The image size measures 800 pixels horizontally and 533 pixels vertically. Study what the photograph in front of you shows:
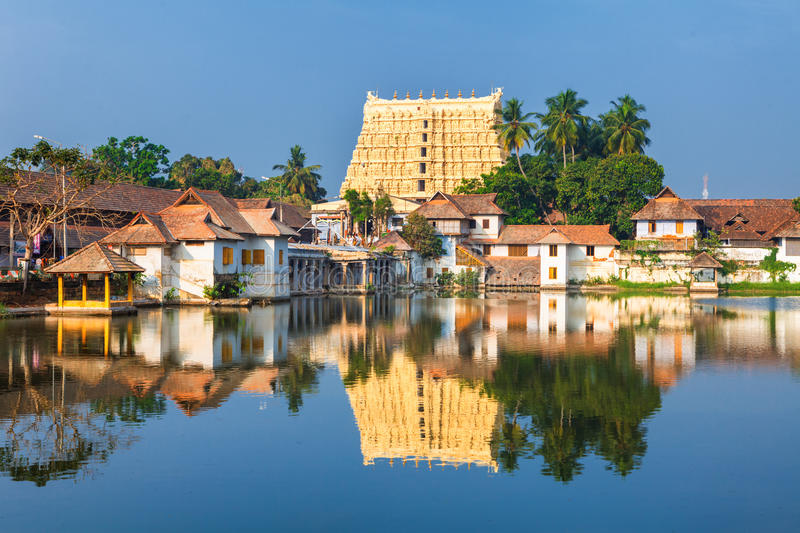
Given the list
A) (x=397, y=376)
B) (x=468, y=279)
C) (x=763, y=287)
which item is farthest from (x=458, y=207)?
(x=397, y=376)

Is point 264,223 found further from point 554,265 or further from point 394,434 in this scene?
point 394,434

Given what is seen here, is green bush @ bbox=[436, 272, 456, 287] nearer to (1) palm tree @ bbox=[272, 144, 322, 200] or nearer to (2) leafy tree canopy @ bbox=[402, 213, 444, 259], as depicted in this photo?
(2) leafy tree canopy @ bbox=[402, 213, 444, 259]

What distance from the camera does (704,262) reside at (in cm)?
5722

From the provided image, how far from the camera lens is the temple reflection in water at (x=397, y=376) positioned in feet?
37.5

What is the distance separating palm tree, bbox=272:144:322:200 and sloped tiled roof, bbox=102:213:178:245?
62323mm

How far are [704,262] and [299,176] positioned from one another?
5610 centimetres

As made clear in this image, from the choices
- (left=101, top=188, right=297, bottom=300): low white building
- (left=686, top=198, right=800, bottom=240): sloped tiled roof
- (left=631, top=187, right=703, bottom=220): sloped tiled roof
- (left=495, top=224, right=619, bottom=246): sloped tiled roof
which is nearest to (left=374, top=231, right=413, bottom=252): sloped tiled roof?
(left=495, top=224, right=619, bottom=246): sloped tiled roof

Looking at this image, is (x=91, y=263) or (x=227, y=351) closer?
(x=227, y=351)

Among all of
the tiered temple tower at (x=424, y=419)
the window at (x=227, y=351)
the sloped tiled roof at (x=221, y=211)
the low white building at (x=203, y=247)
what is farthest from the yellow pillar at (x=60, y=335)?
the sloped tiled roof at (x=221, y=211)

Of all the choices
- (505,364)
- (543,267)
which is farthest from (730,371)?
(543,267)

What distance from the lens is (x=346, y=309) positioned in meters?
37.2

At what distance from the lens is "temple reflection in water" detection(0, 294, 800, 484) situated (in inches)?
450

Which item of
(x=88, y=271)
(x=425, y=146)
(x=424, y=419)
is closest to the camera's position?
(x=424, y=419)

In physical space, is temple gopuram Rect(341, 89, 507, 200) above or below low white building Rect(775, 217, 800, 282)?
above
